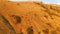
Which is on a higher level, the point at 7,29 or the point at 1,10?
the point at 1,10

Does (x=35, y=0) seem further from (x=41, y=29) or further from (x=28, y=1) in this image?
(x=41, y=29)

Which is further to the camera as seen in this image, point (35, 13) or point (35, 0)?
point (35, 0)

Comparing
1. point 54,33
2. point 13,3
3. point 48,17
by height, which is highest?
point 13,3

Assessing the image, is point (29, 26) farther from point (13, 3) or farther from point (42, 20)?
point (13, 3)

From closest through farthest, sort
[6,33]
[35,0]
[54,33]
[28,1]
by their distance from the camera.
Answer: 1. [6,33]
2. [54,33]
3. [28,1]
4. [35,0]

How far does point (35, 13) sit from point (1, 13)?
0.36m

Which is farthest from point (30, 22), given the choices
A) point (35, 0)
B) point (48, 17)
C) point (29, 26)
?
point (35, 0)

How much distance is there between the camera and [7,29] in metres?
1.84

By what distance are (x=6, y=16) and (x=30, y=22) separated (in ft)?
0.82

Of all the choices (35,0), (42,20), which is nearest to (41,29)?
(42,20)

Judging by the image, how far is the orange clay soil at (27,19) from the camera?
73.1 inches

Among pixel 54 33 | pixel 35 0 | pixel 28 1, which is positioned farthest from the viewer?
pixel 35 0

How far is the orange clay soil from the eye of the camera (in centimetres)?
186

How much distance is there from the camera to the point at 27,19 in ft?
6.29
